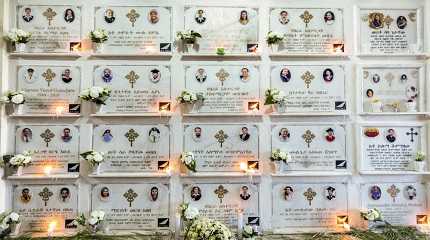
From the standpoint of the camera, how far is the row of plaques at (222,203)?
10.6ft

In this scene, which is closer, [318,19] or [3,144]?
[3,144]

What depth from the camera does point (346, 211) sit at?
334 centimetres

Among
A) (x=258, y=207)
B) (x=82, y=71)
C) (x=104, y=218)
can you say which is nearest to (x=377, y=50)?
(x=258, y=207)

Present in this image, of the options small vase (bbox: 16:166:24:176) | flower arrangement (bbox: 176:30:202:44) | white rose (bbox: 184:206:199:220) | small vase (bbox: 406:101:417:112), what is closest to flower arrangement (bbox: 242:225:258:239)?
white rose (bbox: 184:206:199:220)

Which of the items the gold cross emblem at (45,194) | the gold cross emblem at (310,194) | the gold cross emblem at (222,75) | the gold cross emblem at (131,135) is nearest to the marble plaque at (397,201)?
the gold cross emblem at (310,194)

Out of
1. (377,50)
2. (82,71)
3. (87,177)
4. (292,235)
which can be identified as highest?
(377,50)

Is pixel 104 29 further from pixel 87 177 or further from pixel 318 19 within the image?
pixel 318 19

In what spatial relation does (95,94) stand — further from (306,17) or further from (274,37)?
(306,17)

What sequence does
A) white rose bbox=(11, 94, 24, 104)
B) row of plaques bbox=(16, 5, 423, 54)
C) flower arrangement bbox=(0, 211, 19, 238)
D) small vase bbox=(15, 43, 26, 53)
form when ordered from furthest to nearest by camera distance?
1. row of plaques bbox=(16, 5, 423, 54)
2. small vase bbox=(15, 43, 26, 53)
3. white rose bbox=(11, 94, 24, 104)
4. flower arrangement bbox=(0, 211, 19, 238)

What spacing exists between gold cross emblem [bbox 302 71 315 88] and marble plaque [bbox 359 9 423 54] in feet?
1.98

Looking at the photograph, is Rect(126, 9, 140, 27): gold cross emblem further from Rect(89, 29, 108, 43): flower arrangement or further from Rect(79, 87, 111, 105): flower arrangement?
Rect(79, 87, 111, 105): flower arrangement

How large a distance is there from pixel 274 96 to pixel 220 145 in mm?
719

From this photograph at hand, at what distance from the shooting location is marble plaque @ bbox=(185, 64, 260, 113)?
335 centimetres

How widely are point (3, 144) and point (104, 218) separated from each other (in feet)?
3.91
